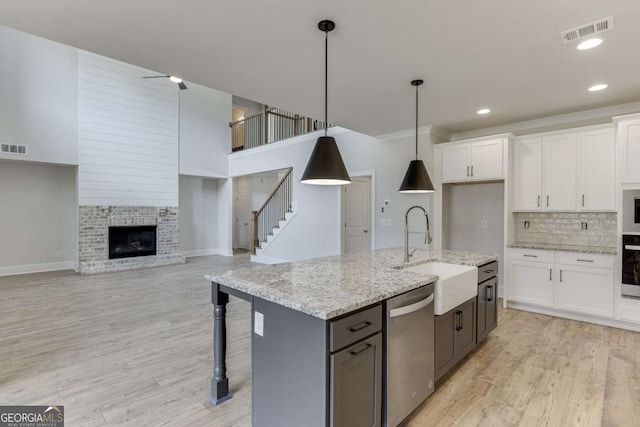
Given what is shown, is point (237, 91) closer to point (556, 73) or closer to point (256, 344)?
point (256, 344)

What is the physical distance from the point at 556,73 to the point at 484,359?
2853mm

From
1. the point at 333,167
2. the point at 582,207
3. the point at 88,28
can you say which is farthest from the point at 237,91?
the point at 582,207

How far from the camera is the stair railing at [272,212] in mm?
7715

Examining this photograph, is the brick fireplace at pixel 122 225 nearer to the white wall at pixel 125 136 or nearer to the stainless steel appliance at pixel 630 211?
the white wall at pixel 125 136

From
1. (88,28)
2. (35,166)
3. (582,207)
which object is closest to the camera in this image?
(88,28)

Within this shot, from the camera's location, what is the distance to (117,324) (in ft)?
12.1

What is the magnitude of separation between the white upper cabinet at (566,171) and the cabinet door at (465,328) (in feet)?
7.91

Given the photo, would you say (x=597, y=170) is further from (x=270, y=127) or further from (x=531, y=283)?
(x=270, y=127)

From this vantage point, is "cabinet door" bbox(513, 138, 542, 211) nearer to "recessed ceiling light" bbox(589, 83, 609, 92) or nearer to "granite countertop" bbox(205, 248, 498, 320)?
"recessed ceiling light" bbox(589, 83, 609, 92)

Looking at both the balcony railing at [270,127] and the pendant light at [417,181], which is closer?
the pendant light at [417,181]

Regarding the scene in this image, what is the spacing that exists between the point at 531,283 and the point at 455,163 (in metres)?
1.98

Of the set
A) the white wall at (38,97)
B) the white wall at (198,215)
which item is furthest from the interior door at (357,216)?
the white wall at (38,97)

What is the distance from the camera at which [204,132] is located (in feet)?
28.6

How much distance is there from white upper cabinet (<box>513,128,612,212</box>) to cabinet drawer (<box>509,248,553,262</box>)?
23.7 inches
